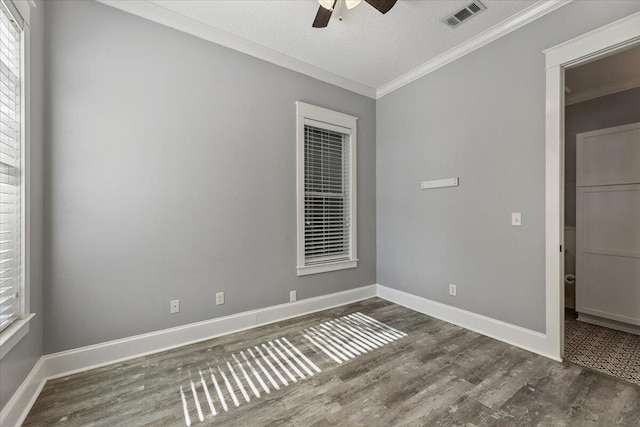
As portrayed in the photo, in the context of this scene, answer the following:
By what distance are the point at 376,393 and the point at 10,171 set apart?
277cm

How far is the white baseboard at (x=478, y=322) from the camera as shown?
8.06 ft

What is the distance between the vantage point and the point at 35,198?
1939 mm

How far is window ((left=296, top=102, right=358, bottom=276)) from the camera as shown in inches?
133

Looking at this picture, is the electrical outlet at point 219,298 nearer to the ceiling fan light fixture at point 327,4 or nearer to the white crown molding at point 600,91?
the ceiling fan light fixture at point 327,4

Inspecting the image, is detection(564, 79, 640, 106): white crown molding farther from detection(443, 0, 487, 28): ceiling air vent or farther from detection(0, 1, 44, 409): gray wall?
detection(0, 1, 44, 409): gray wall

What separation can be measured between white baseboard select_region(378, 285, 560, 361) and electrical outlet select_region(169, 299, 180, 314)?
2.68 metres

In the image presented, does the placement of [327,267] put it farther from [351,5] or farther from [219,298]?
[351,5]

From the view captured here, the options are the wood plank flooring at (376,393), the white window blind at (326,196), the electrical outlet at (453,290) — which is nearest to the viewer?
the wood plank flooring at (376,393)

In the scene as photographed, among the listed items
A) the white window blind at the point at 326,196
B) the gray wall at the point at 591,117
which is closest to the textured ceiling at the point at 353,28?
the white window blind at the point at 326,196

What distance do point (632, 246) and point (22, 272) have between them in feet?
17.4

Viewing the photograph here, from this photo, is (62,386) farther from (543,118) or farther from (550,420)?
(543,118)

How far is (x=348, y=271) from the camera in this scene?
12.5 ft

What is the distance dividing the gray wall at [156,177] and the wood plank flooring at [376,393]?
1.49 ft

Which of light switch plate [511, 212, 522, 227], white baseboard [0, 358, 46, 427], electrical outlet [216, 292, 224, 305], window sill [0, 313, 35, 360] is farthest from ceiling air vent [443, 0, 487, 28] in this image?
white baseboard [0, 358, 46, 427]
